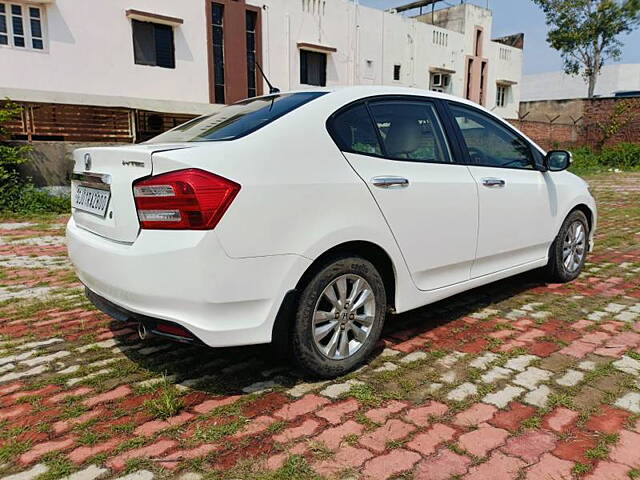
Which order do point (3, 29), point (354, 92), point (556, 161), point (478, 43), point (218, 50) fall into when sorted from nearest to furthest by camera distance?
point (354, 92) → point (556, 161) → point (3, 29) → point (218, 50) → point (478, 43)

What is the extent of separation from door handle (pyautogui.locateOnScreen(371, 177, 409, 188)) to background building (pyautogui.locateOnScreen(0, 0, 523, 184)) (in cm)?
1108

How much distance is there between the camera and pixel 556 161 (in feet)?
13.9

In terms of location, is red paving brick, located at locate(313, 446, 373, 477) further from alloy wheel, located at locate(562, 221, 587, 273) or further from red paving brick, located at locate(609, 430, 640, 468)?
alloy wheel, located at locate(562, 221, 587, 273)

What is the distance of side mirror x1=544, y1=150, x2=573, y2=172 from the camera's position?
13.9 feet

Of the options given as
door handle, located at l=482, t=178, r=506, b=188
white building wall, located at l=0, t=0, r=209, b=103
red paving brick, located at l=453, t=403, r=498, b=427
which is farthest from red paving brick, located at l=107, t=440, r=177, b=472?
white building wall, located at l=0, t=0, r=209, b=103

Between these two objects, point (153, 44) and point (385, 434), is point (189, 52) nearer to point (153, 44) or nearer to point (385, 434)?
point (153, 44)

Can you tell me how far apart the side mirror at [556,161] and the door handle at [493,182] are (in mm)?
757

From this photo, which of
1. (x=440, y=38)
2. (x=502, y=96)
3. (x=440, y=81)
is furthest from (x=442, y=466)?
(x=502, y=96)

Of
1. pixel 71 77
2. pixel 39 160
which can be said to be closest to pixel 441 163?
pixel 39 160

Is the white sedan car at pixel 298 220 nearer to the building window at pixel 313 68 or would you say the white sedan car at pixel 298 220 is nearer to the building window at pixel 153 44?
the building window at pixel 153 44

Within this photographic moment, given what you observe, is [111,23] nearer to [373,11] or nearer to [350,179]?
[373,11]

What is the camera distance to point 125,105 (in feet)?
45.3

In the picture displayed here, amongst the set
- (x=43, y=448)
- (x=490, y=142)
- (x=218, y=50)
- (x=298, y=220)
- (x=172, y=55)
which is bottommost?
(x=43, y=448)

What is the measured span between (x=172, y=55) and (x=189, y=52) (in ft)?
1.88
